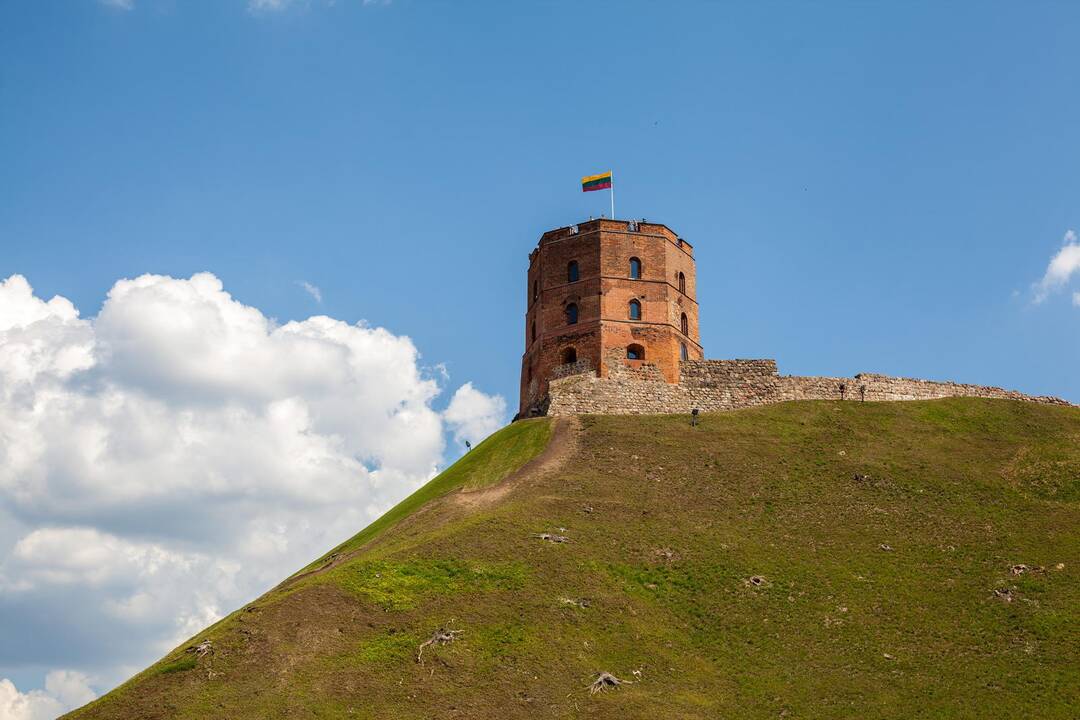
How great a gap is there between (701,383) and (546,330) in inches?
415

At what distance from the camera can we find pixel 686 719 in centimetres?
4094

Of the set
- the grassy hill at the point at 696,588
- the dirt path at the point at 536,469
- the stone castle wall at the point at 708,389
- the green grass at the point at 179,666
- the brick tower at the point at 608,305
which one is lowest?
the green grass at the point at 179,666

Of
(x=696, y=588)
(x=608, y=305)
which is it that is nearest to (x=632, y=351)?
(x=608, y=305)

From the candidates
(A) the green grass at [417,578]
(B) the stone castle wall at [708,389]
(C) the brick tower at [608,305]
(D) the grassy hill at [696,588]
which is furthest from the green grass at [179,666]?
(C) the brick tower at [608,305]

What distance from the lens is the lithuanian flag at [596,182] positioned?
7275 cm

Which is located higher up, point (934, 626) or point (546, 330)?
point (546, 330)

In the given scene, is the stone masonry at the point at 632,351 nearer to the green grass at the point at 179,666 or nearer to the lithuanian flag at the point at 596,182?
the lithuanian flag at the point at 596,182

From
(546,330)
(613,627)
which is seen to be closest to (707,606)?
(613,627)

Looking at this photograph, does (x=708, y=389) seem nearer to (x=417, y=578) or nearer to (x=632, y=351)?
(x=632, y=351)

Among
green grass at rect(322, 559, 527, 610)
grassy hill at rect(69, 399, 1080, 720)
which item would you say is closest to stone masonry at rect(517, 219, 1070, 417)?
grassy hill at rect(69, 399, 1080, 720)

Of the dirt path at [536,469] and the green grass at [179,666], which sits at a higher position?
the dirt path at [536,469]

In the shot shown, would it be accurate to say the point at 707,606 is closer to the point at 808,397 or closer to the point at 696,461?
the point at 696,461

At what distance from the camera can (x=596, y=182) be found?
73.1 meters

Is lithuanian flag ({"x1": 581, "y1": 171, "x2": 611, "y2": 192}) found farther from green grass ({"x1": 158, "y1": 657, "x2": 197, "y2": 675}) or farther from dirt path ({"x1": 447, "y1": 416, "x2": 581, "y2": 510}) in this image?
green grass ({"x1": 158, "y1": 657, "x2": 197, "y2": 675})
